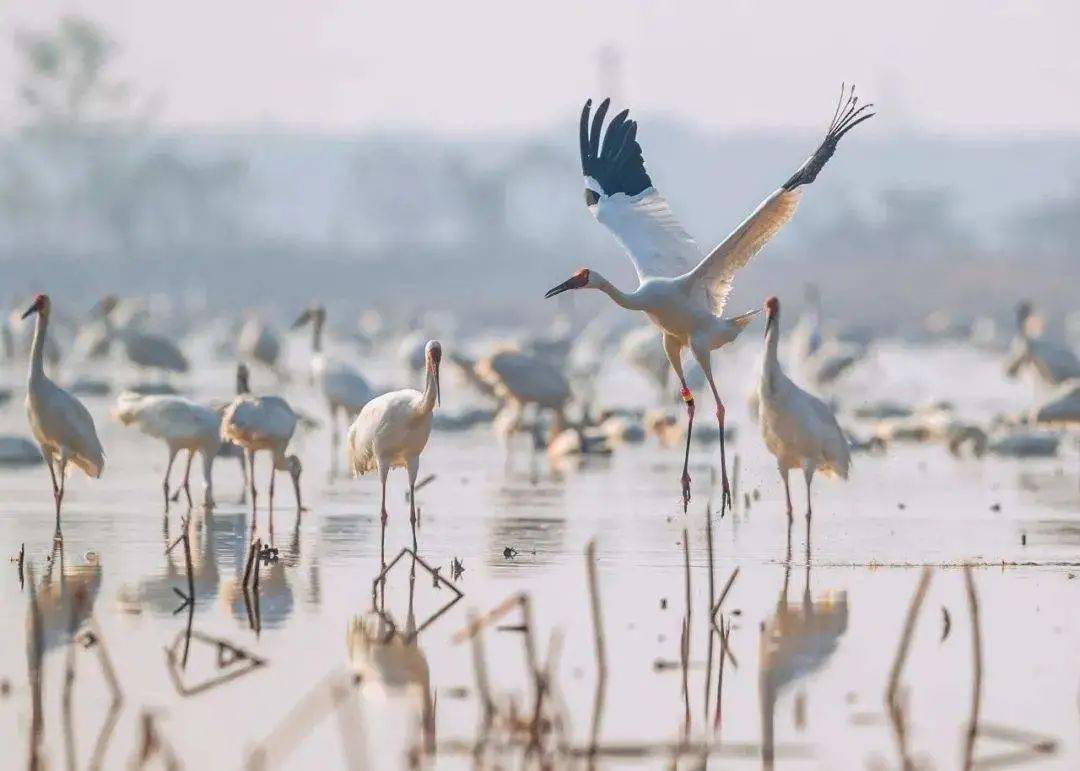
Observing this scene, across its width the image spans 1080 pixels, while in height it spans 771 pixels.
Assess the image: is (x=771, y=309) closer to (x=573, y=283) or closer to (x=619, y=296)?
(x=619, y=296)

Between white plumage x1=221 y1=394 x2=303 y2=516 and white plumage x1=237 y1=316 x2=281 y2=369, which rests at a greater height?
white plumage x1=237 y1=316 x2=281 y2=369

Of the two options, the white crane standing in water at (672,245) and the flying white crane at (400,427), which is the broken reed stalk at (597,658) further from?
the white crane standing in water at (672,245)

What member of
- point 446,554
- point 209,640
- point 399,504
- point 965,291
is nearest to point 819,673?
point 209,640

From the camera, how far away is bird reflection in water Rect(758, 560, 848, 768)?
8.57 metres

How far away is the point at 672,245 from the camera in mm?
15172

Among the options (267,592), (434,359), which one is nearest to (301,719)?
(267,592)

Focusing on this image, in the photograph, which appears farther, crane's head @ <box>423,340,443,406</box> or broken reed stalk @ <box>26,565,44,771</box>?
crane's head @ <box>423,340,443,406</box>

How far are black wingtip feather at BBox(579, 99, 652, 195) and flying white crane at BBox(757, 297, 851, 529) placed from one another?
2.16 meters

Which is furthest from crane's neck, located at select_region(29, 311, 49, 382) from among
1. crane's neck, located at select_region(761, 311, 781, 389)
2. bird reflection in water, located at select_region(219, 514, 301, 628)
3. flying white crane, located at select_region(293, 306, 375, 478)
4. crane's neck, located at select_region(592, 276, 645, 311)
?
flying white crane, located at select_region(293, 306, 375, 478)

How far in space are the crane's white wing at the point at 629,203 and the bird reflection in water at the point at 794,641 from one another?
4.28 m

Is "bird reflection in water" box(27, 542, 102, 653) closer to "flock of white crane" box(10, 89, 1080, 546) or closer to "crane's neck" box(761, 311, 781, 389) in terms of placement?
"flock of white crane" box(10, 89, 1080, 546)

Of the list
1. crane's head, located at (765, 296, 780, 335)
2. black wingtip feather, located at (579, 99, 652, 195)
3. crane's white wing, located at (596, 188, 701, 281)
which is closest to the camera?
crane's head, located at (765, 296, 780, 335)

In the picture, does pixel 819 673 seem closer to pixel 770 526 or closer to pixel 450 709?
pixel 450 709

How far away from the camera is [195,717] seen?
8.02m
